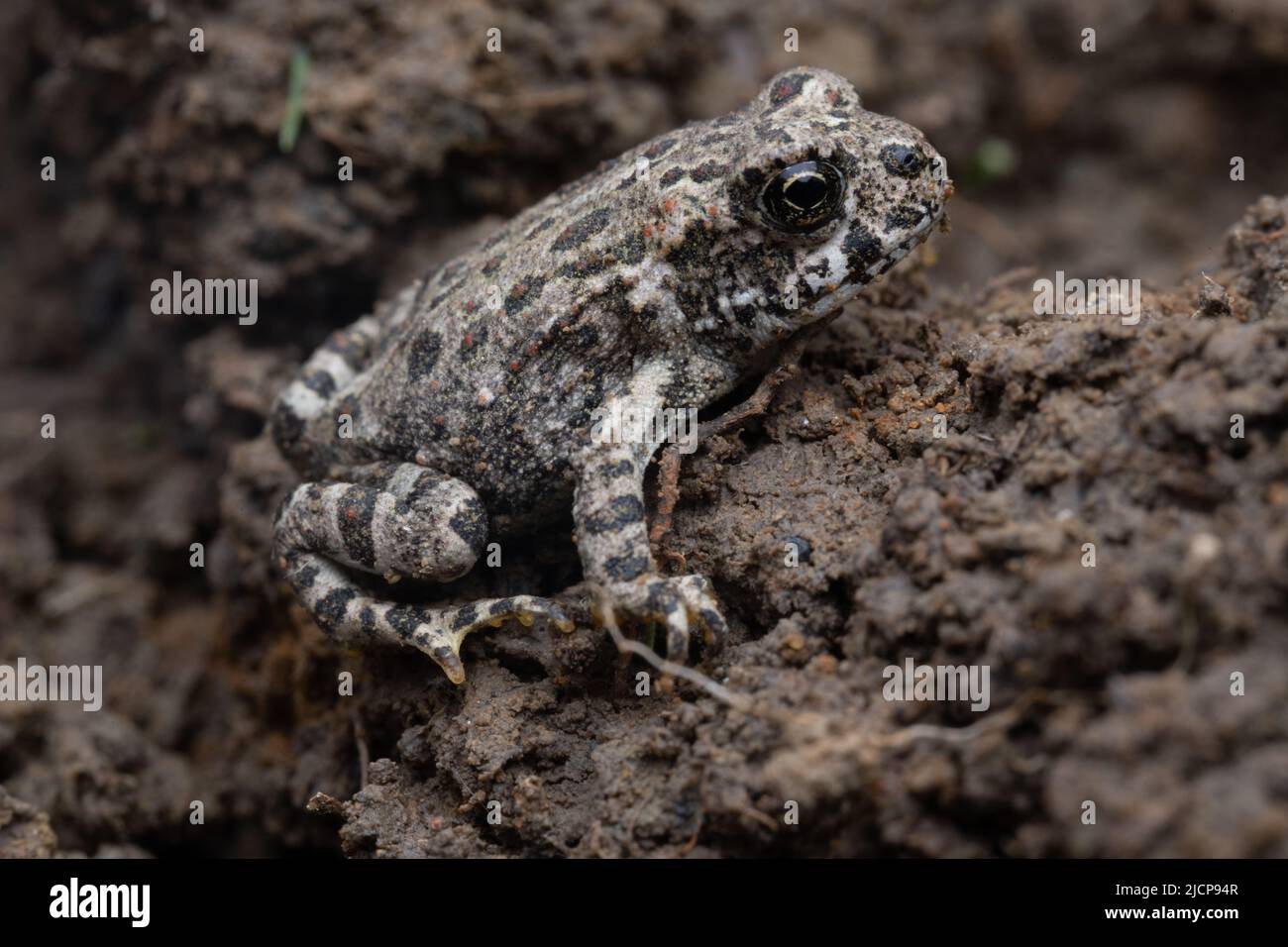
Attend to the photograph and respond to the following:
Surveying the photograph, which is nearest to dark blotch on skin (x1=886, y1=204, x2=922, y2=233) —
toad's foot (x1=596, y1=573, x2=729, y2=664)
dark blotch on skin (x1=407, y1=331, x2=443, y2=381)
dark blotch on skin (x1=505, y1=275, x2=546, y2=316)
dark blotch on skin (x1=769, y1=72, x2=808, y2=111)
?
dark blotch on skin (x1=769, y1=72, x2=808, y2=111)

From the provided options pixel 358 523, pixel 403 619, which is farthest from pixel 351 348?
pixel 403 619

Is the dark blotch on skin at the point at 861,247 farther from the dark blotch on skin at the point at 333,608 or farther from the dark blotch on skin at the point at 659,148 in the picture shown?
the dark blotch on skin at the point at 333,608

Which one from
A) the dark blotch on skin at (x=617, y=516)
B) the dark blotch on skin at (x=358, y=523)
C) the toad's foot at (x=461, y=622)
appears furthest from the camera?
the dark blotch on skin at (x=358, y=523)

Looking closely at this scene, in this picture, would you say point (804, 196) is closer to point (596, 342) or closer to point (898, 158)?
point (898, 158)

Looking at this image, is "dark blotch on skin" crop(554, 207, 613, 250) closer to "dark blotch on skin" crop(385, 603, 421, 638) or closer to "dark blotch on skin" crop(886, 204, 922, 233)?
"dark blotch on skin" crop(886, 204, 922, 233)

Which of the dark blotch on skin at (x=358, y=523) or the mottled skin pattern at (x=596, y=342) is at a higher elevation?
the mottled skin pattern at (x=596, y=342)

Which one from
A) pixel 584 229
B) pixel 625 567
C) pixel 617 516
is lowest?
pixel 625 567

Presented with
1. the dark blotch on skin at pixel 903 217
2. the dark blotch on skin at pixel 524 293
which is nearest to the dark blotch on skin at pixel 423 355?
the dark blotch on skin at pixel 524 293
